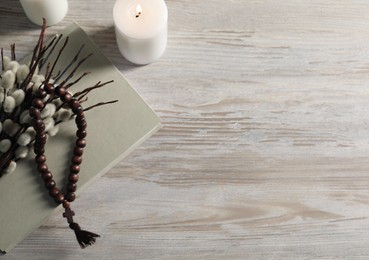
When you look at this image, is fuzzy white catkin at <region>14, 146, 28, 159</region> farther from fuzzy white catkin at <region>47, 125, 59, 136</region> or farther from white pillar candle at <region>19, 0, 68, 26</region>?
white pillar candle at <region>19, 0, 68, 26</region>

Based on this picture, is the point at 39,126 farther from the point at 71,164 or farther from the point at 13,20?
the point at 13,20

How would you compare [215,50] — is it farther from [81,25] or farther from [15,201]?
[15,201]

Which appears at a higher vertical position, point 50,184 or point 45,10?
point 45,10

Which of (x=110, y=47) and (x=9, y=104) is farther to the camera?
(x=110, y=47)

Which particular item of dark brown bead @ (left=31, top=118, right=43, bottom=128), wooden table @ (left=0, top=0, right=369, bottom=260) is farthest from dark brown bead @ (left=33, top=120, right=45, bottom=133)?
wooden table @ (left=0, top=0, right=369, bottom=260)

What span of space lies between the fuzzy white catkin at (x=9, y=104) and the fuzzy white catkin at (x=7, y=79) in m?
0.01

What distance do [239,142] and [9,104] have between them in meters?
0.27

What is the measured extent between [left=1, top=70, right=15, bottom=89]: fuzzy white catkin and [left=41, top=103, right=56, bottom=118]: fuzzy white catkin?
0.04m

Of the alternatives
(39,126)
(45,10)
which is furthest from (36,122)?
(45,10)

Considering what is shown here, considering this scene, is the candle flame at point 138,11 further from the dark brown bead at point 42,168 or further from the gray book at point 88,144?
the dark brown bead at point 42,168

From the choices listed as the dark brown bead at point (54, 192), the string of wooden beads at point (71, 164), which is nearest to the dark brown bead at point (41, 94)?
the string of wooden beads at point (71, 164)

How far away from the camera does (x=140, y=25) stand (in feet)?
2.20

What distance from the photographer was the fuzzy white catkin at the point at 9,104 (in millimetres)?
596

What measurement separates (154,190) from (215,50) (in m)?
0.19
